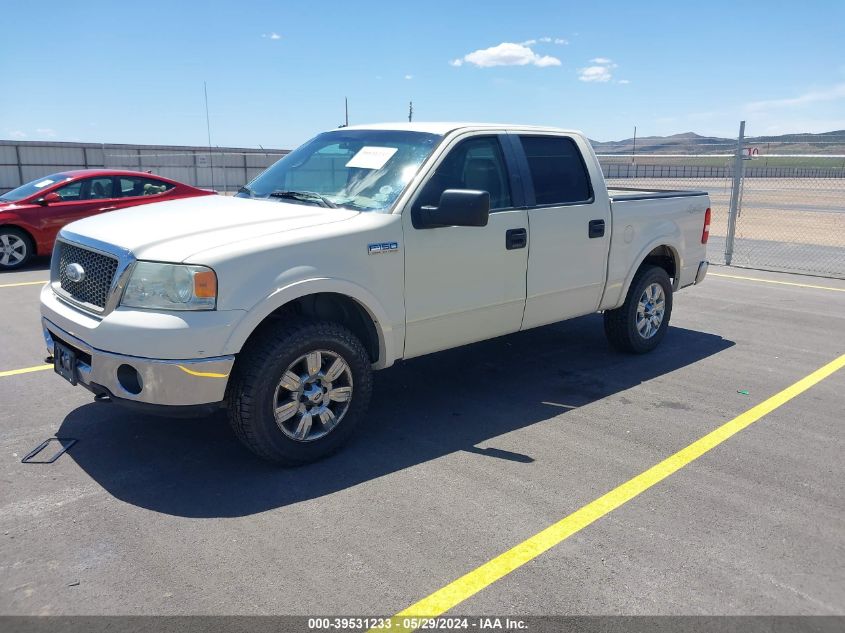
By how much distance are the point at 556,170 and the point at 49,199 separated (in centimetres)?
874

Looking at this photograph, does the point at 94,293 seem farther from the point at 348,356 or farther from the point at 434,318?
the point at 434,318

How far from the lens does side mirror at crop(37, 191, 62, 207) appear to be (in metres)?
10.9

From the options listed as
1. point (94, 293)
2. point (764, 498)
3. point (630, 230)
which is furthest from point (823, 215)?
point (94, 293)

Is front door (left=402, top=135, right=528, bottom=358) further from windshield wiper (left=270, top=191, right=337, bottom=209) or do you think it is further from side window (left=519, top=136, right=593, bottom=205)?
windshield wiper (left=270, top=191, right=337, bottom=209)

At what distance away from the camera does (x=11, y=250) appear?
10.8 metres

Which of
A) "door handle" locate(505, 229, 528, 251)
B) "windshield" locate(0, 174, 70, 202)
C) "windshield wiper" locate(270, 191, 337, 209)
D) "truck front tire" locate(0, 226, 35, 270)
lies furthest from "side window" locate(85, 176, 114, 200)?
"door handle" locate(505, 229, 528, 251)

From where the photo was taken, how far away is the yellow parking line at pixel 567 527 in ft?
9.52

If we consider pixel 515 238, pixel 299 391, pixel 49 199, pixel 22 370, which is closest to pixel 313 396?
pixel 299 391

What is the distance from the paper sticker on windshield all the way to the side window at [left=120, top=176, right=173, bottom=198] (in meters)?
8.02

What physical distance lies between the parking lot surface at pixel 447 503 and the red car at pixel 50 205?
5.82m

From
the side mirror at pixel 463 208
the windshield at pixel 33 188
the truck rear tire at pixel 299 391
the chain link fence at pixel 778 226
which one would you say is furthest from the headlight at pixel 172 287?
the windshield at pixel 33 188

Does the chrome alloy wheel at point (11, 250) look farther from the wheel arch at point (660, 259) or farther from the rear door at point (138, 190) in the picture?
the wheel arch at point (660, 259)

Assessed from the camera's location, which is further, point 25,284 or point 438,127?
point 25,284

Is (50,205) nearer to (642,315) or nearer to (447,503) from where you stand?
(642,315)
